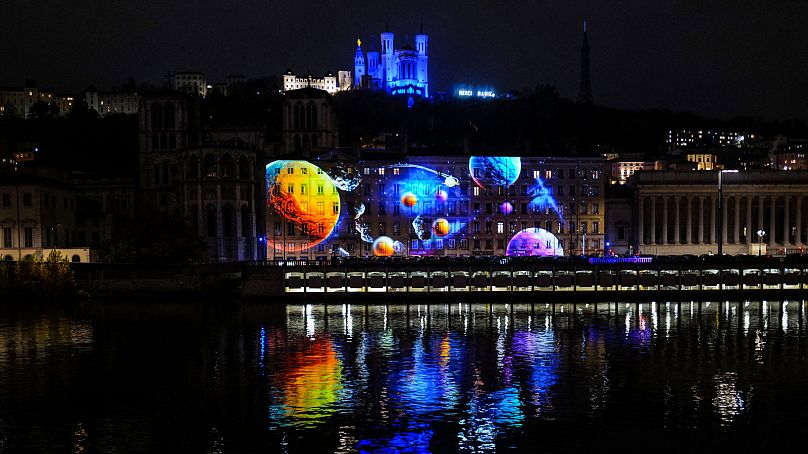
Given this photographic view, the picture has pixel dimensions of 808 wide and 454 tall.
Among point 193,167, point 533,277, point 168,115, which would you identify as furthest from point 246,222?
point 533,277

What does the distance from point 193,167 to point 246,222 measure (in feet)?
27.5

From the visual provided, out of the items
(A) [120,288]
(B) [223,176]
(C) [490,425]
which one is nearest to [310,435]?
(C) [490,425]

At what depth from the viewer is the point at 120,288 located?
84.1 m

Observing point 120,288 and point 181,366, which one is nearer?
point 181,366

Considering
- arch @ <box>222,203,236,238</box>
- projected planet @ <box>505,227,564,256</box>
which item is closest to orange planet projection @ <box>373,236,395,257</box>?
projected planet @ <box>505,227,564,256</box>

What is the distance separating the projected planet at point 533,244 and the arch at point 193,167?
35442mm

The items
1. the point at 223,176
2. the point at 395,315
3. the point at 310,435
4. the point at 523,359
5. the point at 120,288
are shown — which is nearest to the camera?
the point at 310,435

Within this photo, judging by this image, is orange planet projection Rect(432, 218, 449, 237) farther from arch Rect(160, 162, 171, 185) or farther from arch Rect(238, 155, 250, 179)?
arch Rect(160, 162, 171, 185)

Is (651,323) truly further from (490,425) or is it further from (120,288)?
(120,288)

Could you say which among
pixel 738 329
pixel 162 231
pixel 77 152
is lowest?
pixel 738 329

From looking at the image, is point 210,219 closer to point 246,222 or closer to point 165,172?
point 246,222

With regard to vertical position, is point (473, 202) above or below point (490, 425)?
above

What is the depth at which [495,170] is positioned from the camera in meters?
103

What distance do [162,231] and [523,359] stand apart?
1802 inches
